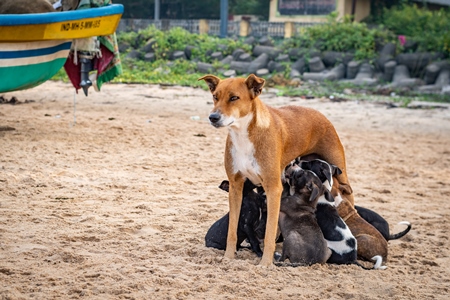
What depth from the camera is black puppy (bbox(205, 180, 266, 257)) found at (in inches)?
222

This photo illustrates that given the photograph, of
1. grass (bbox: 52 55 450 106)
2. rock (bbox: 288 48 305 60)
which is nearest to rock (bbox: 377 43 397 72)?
grass (bbox: 52 55 450 106)

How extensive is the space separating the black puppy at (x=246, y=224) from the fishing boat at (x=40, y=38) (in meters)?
4.58

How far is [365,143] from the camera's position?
10.6 meters

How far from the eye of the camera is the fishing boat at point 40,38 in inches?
352

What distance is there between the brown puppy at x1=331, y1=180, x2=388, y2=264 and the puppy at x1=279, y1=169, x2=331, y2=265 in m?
0.38

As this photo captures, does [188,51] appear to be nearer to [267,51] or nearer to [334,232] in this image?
[267,51]

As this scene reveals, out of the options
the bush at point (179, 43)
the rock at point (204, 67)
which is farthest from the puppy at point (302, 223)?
the bush at point (179, 43)

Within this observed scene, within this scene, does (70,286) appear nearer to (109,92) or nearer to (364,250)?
(364,250)

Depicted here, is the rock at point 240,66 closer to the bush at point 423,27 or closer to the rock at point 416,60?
the rock at point 416,60

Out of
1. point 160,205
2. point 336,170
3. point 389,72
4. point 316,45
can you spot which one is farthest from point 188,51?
point 336,170

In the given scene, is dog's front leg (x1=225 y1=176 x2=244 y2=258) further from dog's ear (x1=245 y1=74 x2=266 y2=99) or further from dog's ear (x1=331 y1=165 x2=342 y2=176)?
dog's ear (x1=331 y1=165 x2=342 y2=176)

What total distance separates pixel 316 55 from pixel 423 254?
15.2 m

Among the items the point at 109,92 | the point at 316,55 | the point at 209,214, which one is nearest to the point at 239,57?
the point at 316,55

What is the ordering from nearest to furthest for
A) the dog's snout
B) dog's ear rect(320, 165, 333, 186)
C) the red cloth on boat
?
the dog's snout
dog's ear rect(320, 165, 333, 186)
the red cloth on boat
